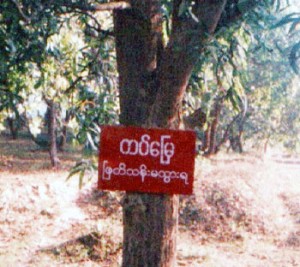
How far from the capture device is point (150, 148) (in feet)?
10.2

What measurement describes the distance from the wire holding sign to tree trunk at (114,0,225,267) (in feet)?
0.86

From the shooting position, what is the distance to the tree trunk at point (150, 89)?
10.9 ft

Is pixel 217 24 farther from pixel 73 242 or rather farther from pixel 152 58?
pixel 73 242

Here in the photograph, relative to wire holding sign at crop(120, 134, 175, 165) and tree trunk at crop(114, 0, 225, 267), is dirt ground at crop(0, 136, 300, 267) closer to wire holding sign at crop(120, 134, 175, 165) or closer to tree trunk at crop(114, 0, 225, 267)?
tree trunk at crop(114, 0, 225, 267)

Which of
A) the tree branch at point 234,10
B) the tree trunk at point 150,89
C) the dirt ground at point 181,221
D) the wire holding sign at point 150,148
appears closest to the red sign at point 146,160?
the wire holding sign at point 150,148

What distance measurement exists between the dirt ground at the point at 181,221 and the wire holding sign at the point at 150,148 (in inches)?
184

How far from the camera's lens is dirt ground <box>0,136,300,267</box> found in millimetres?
8688

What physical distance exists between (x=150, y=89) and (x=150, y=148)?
506mm

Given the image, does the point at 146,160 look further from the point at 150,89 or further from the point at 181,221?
the point at 181,221

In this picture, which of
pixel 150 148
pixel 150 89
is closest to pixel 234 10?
pixel 150 89

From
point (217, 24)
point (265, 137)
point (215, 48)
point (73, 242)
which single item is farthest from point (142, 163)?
point (265, 137)

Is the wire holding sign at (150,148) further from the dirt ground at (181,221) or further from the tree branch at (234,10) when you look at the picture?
the dirt ground at (181,221)

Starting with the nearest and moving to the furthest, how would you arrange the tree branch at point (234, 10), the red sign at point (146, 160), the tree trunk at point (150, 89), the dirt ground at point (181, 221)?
the red sign at point (146, 160)
the tree branch at point (234, 10)
the tree trunk at point (150, 89)
the dirt ground at point (181, 221)

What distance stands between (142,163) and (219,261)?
6.14 m
